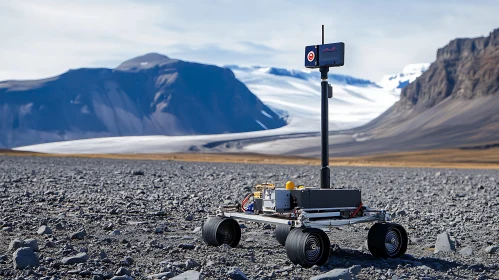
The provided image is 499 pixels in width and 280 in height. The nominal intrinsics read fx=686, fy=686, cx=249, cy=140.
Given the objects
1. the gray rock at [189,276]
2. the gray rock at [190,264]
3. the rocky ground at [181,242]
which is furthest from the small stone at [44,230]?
the gray rock at [189,276]

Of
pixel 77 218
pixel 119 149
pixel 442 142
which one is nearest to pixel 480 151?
pixel 442 142

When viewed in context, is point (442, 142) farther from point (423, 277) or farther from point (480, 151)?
point (423, 277)

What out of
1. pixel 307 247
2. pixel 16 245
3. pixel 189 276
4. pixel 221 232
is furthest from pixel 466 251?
pixel 16 245

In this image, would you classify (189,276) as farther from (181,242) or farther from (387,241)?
(387,241)

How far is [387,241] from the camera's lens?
1150 centimetres

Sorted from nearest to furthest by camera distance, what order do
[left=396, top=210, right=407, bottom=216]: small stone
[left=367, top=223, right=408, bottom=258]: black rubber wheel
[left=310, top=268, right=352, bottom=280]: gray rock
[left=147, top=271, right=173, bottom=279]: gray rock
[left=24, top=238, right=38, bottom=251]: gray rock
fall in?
[left=310, top=268, right=352, bottom=280]: gray rock, [left=147, top=271, right=173, bottom=279]: gray rock, [left=24, top=238, right=38, bottom=251]: gray rock, [left=367, top=223, right=408, bottom=258]: black rubber wheel, [left=396, top=210, right=407, bottom=216]: small stone

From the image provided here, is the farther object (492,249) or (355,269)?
(492,249)

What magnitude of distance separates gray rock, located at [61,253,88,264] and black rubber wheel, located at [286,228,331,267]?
3.04 metres

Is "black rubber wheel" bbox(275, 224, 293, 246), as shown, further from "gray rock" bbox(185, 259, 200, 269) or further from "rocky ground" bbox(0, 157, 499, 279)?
"gray rock" bbox(185, 259, 200, 269)

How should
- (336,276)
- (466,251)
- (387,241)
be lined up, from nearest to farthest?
(336,276) → (387,241) → (466,251)

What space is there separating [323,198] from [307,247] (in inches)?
47.6

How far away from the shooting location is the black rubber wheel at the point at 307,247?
1027 centimetres

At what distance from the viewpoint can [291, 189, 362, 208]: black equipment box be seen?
11.1 metres

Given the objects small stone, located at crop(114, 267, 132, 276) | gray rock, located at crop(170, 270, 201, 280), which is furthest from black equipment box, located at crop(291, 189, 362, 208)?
small stone, located at crop(114, 267, 132, 276)
